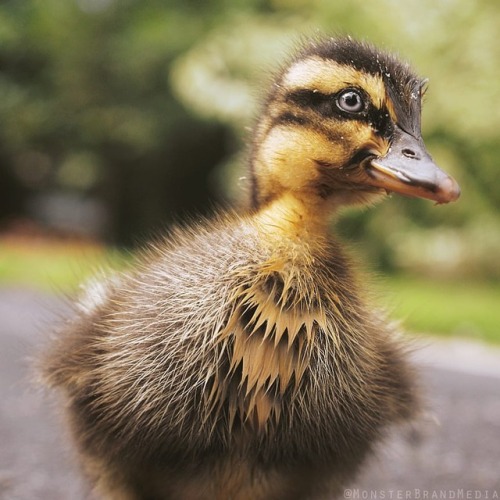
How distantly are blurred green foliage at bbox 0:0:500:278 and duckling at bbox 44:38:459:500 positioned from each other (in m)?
4.41

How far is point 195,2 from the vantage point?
13.4 meters

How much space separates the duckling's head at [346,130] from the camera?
1.82 meters

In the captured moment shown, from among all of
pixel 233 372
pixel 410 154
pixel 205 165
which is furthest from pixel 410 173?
pixel 205 165

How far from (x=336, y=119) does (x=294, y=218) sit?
0.24 metres

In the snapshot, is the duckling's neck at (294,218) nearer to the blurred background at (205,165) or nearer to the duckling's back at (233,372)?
the duckling's back at (233,372)

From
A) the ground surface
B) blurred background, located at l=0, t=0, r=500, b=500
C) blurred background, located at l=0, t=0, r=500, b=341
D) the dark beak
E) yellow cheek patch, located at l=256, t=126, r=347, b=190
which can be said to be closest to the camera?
the dark beak

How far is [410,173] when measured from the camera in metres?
1.78

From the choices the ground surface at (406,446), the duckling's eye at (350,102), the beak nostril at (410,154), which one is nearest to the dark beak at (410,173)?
the beak nostril at (410,154)

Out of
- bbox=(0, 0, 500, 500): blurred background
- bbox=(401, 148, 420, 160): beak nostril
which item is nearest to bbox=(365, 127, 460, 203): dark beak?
bbox=(401, 148, 420, 160): beak nostril

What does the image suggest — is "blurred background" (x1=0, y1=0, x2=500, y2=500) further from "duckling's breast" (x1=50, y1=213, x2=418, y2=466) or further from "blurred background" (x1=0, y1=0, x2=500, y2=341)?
"duckling's breast" (x1=50, y1=213, x2=418, y2=466)

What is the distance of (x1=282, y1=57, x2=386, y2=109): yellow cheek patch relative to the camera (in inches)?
71.7

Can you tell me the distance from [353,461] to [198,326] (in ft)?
1.75

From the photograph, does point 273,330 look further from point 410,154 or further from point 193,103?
point 193,103

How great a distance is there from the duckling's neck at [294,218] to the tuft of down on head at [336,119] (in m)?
0.01
